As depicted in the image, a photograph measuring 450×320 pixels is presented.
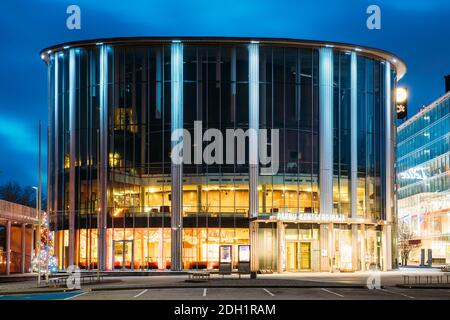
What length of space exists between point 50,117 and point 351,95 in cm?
2749

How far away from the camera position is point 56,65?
74.9 meters

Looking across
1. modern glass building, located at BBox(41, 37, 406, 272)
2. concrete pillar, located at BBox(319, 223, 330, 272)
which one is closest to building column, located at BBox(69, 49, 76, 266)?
modern glass building, located at BBox(41, 37, 406, 272)

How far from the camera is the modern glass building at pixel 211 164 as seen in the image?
2707 inches

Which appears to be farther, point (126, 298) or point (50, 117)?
point (50, 117)

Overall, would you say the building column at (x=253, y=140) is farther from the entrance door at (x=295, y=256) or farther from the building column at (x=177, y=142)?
the building column at (x=177, y=142)

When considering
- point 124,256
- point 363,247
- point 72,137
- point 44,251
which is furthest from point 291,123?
point 44,251

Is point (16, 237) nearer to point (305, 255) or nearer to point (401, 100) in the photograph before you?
point (305, 255)

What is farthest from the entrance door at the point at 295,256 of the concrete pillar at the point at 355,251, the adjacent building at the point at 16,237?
the adjacent building at the point at 16,237

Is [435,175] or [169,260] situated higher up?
[435,175]

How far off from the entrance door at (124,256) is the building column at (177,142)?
12.1ft

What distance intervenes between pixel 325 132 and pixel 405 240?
188 feet

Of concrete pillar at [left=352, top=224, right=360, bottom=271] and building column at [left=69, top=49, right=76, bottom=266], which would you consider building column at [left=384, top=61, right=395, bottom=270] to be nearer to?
concrete pillar at [left=352, top=224, right=360, bottom=271]
